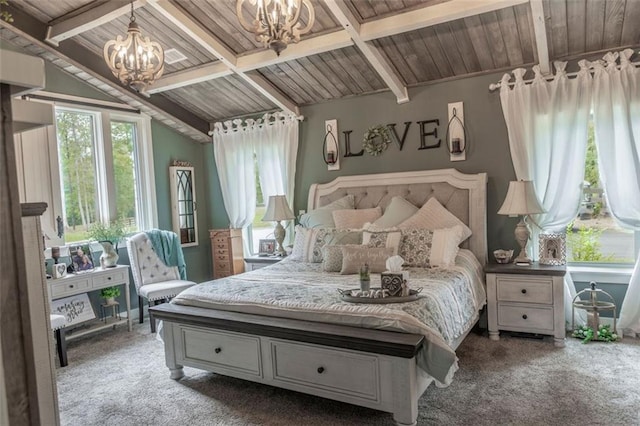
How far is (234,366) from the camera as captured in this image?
3.01 m

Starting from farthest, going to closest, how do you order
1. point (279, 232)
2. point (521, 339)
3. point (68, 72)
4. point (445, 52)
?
point (279, 232) < point (68, 72) < point (445, 52) < point (521, 339)

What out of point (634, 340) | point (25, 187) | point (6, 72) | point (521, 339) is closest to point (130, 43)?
point (25, 187)

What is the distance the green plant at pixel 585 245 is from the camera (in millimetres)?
4113

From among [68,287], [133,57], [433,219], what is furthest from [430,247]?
[68,287]

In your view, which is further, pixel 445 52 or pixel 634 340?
pixel 445 52

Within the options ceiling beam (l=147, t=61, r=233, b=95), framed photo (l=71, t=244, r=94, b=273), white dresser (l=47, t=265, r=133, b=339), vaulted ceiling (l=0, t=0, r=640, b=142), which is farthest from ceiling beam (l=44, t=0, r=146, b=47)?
white dresser (l=47, t=265, r=133, b=339)

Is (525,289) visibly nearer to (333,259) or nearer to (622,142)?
(622,142)

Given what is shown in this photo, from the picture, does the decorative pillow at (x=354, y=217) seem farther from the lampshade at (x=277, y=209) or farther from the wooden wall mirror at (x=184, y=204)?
the wooden wall mirror at (x=184, y=204)

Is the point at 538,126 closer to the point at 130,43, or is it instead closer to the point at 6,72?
the point at 130,43

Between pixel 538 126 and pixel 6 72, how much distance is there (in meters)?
4.31

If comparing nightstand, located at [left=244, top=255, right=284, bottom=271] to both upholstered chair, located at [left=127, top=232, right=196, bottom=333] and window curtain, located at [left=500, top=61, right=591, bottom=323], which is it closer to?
upholstered chair, located at [left=127, top=232, right=196, bottom=333]

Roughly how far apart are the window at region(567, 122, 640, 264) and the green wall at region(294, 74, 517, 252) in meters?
0.64

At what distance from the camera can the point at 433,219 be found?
421 cm

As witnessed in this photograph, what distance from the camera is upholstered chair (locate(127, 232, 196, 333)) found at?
15.2ft
